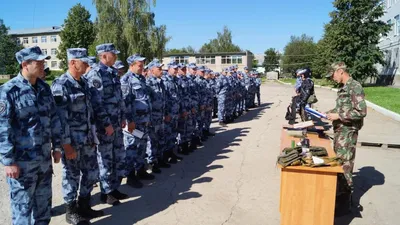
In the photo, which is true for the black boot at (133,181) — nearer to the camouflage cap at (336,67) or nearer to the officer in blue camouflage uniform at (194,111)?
the officer in blue camouflage uniform at (194,111)

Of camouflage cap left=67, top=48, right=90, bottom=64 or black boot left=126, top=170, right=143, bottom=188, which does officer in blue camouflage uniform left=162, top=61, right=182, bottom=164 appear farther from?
camouflage cap left=67, top=48, right=90, bottom=64

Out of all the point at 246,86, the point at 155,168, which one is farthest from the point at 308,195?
the point at 246,86

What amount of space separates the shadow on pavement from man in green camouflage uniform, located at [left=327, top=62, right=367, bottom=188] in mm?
391

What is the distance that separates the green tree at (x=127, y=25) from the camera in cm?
3058

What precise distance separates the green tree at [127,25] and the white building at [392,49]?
21.5 m

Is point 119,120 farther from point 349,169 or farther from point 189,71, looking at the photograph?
point 189,71

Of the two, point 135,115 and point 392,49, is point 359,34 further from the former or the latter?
point 135,115

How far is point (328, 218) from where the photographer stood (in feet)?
11.6

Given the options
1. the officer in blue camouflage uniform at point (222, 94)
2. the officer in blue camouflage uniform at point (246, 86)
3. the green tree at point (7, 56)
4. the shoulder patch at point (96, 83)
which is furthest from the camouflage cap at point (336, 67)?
the green tree at point (7, 56)

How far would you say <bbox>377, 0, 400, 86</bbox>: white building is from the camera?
94.0ft

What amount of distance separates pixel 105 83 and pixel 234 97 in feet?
27.6

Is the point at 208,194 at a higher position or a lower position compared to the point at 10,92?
lower

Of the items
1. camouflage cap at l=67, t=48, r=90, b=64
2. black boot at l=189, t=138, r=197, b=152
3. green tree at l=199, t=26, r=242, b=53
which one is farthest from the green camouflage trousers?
green tree at l=199, t=26, r=242, b=53

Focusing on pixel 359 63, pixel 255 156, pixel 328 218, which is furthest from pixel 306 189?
pixel 359 63
